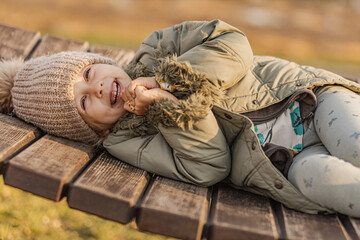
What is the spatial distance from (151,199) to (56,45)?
219 cm

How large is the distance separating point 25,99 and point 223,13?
25.6 ft

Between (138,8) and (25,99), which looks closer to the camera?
(25,99)

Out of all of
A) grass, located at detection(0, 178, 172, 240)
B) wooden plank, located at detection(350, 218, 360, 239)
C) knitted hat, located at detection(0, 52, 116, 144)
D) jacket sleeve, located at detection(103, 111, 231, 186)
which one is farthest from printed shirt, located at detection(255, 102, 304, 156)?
grass, located at detection(0, 178, 172, 240)

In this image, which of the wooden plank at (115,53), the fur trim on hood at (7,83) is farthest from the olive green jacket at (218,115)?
the wooden plank at (115,53)

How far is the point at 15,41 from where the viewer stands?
11.2 ft

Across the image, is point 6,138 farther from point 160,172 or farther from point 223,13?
point 223,13

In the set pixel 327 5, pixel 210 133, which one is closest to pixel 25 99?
pixel 210 133

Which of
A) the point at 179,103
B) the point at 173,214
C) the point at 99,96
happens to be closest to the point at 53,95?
the point at 99,96

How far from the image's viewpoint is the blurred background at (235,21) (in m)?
6.93

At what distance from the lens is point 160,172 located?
6.59 ft

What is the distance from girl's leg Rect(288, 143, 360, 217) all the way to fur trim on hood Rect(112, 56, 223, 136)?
21.9 inches

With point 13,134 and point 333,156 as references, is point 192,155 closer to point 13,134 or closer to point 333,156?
point 333,156

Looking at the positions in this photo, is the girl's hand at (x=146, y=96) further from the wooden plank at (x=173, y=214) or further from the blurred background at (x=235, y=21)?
the blurred background at (x=235, y=21)

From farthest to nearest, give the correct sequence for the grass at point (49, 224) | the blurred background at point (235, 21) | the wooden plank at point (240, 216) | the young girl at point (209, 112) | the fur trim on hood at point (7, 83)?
the blurred background at point (235, 21), the grass at point (49, 224), the fur trim on hood at point (7, 83), the young girl at point (209, 112), the wooden plank at point (240, 216)
